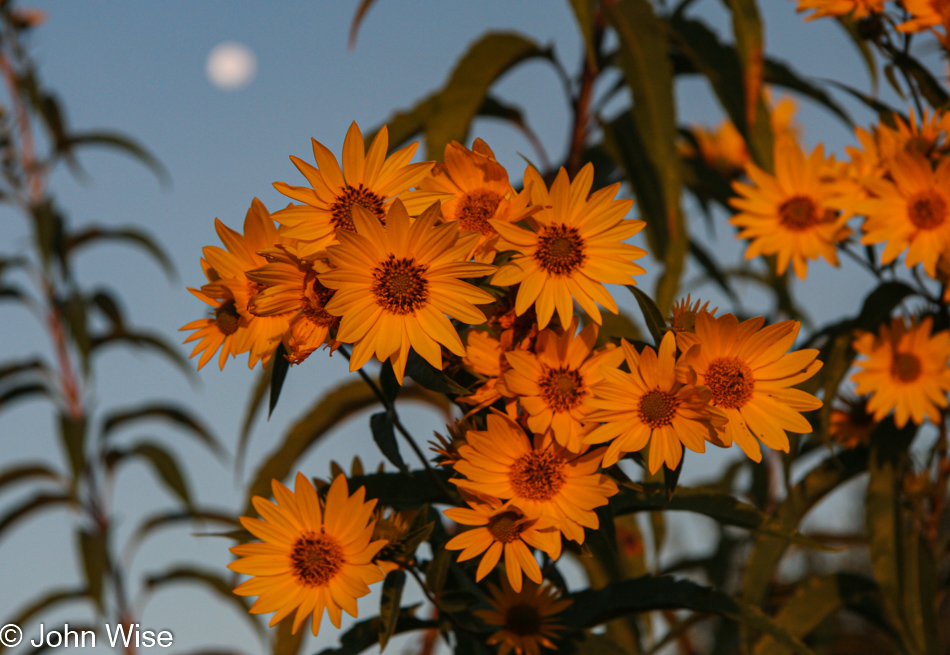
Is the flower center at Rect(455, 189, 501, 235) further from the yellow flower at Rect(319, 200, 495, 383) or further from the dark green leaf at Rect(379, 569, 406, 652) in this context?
the dark green leaf at Rect(379, 569, 406, 652)

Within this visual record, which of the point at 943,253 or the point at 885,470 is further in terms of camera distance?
the point at 885,470

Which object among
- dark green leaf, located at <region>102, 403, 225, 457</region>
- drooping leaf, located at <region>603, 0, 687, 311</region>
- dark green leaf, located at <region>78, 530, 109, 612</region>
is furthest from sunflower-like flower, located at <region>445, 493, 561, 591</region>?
dark green leaf, located at <region>102, 403, 225, 457</region>

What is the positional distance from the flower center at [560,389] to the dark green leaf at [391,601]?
0.45ft

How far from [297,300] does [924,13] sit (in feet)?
2.10

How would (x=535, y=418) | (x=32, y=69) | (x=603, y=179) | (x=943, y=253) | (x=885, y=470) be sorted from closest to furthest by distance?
(x=535, y=418)
(x=943, y=253)
(x=885, y=470)
(x=603, y=179)
(x=32, y=69)

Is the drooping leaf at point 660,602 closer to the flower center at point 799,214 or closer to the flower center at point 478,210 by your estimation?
the flower center at point 478,210

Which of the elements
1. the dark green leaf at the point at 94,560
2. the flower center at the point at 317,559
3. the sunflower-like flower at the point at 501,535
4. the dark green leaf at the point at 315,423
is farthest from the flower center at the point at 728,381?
the dark green leaf at the point at 94,560

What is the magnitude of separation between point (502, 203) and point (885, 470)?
0.60m

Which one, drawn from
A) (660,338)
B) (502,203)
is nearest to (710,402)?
(660,338)

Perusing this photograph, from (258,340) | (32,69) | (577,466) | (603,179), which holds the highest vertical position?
(32,69)

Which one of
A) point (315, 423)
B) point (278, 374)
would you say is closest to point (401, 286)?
point (278, 374)

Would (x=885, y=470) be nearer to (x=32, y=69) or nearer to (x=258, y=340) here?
(x=258, y=340)

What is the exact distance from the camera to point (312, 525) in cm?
44

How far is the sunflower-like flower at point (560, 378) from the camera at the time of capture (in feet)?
1.36
